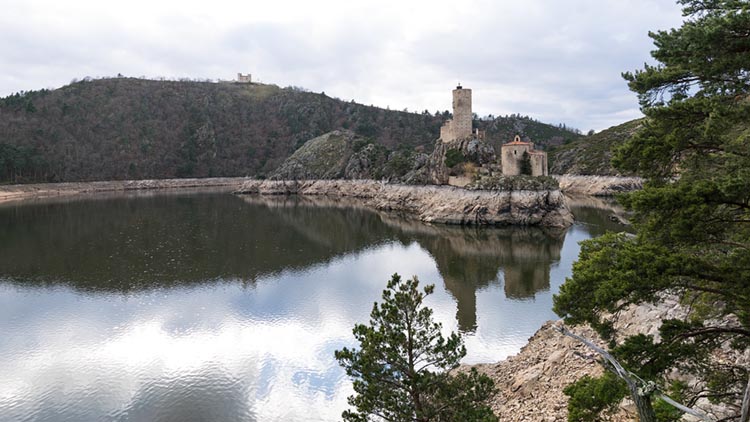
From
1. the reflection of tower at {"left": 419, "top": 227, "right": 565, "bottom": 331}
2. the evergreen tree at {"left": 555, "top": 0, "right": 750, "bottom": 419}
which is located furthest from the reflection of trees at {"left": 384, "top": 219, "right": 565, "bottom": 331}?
the evergreen tree at {"left": 555, "top": 0, "right": 750, "bottom": 419}

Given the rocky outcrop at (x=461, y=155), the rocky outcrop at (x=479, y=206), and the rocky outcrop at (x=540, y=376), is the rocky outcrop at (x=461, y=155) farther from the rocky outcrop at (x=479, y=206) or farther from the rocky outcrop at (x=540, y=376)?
Answer: the rocky outcrop at (x=540, y=376)

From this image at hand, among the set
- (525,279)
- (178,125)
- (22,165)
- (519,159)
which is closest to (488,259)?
(525,279)

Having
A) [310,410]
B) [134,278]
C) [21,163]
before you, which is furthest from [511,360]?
[21,163]

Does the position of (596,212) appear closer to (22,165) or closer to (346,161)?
(346,161)

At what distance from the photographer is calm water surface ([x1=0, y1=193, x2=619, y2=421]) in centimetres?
1572

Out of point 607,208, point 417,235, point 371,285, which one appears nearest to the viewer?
point 371,285

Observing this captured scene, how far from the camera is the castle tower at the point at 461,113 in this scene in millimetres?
62375

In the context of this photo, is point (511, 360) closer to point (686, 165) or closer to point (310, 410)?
point (310, 410)

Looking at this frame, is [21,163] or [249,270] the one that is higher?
[21,163]

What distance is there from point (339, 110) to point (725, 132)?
171104 millimetres

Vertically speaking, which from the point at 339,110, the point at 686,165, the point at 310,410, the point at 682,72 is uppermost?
the point at 339,110

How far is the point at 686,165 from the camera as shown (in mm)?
8055

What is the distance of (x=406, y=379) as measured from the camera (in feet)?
32.2

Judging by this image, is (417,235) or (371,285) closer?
(371,285)
